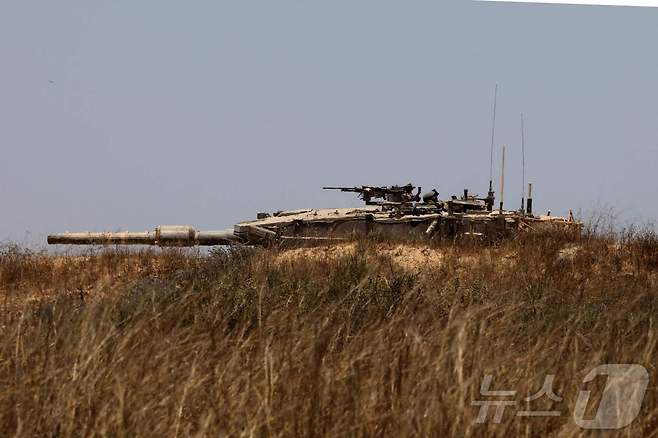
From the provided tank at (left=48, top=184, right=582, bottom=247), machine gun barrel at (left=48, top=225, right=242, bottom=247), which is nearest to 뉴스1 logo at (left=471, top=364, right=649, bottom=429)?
tank at (left=48, top=184, right=582, bottom=247)

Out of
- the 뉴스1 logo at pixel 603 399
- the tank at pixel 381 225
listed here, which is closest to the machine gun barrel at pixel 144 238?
the tank at pixel 381 225

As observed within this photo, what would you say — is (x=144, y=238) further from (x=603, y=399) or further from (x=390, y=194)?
(x=603, y=399)

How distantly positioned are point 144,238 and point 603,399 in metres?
16.1

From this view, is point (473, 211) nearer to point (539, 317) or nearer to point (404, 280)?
point (404, 280)

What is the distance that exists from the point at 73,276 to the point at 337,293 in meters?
7.62

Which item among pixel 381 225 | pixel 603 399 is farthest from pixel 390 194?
pixel 603 399

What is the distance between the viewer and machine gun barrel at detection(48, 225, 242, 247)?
19672 mm

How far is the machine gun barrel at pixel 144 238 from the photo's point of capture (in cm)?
1967

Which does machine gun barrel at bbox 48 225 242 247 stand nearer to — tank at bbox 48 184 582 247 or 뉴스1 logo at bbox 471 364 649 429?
tank at bbox 48 184 582 247

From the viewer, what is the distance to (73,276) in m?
16.7

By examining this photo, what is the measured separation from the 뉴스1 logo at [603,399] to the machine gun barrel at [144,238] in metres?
15.5

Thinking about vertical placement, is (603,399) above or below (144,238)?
below

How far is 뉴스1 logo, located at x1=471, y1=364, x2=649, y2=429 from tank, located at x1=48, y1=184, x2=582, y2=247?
13.6m

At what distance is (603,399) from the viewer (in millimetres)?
4758
